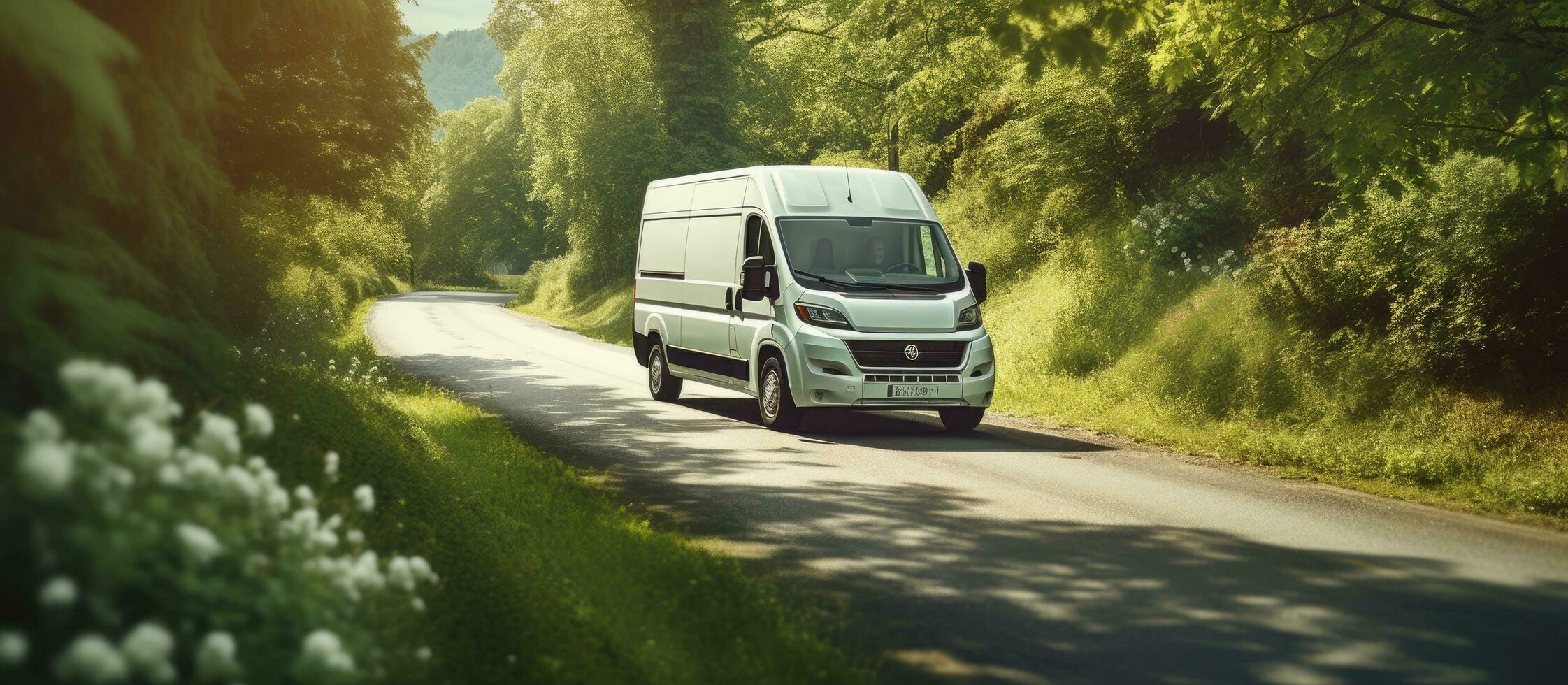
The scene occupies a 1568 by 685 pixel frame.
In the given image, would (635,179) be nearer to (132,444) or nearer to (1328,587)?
(1328,587)

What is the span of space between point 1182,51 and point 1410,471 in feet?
15.6

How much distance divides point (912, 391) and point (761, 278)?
213 cm

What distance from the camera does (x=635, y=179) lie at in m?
35.3

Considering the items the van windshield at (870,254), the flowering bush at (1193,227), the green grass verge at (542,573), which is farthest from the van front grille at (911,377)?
the flowering bush at (1193,227)

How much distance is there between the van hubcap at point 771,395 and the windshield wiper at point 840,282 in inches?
43.5

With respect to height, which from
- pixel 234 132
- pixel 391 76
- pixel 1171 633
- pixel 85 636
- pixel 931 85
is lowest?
pixel 1171 633

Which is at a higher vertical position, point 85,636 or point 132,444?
point 132,444

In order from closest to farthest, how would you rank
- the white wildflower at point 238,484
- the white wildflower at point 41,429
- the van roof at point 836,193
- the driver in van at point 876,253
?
the white wildflower at point 41,429 < the white wildflower at point 238,484 < the driver in van at point 876,253 < the van roof at point 836,193

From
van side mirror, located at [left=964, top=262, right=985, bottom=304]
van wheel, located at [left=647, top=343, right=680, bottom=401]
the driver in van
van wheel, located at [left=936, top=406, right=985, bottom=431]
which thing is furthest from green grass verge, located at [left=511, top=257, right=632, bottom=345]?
van side mirror, located at [left=964, top=262, right=985, bottom=304]

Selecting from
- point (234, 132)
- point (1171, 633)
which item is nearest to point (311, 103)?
point (234, 132)

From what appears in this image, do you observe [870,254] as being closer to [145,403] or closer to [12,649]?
[145,403]

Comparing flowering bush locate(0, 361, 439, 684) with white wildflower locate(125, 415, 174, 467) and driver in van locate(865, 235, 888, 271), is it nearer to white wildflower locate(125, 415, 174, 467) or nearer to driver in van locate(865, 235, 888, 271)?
white wildflower locate(125, 415, 174, 467)

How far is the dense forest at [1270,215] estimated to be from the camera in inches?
404

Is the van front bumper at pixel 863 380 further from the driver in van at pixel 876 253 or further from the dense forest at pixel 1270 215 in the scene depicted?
the dense forest at pixel 1270 215
